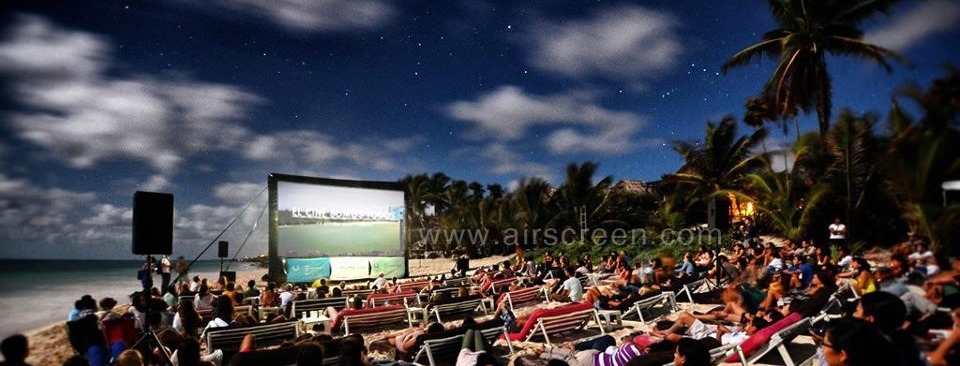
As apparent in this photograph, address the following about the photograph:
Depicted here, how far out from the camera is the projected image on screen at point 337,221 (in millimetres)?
18891

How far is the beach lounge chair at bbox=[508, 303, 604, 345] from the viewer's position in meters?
7.14

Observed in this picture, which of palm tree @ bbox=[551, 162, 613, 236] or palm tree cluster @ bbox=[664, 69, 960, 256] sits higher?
palm tree @ bbox=[551, 162, 613, 236]

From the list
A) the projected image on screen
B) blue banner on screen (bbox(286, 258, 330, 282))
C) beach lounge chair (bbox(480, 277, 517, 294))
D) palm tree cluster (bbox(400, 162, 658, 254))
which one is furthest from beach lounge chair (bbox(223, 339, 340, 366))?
palm tree cluster (bbox(400, 162, 658, 254))

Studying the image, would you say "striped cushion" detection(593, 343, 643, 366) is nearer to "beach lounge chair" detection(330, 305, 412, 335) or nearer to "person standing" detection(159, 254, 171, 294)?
"beach lounge chair" detection(330, 305, 412, 335)

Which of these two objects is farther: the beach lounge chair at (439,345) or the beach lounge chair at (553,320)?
the beach lounge chair at (553,320)

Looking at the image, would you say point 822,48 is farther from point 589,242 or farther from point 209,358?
point 589,242

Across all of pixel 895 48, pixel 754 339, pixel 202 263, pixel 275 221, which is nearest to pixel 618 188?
pixel 275 221

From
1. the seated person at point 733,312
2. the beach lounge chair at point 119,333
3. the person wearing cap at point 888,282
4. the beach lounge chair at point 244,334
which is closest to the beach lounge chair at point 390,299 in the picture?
the beach lounge chair at point 244,334

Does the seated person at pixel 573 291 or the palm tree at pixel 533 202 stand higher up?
the palm tree at pixel 533 202

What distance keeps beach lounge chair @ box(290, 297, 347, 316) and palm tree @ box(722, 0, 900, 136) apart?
8416mm

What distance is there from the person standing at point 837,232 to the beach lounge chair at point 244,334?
6.20 metres

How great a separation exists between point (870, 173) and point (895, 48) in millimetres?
746

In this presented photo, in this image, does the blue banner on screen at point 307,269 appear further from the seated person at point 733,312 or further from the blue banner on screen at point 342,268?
the seated person at point 733,312

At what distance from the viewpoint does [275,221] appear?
18312 millimetres
